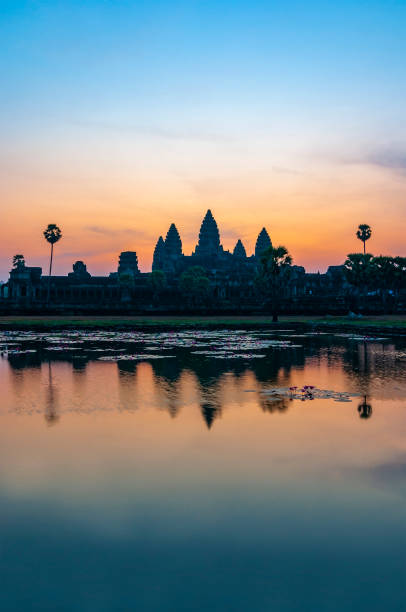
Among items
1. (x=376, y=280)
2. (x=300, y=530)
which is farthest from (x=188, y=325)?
(x=300, y=530)

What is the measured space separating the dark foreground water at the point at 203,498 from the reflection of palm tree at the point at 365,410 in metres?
0.11

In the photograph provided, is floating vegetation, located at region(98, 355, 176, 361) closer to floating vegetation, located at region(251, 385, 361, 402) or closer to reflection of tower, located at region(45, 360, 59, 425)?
reflection of tower, located at region(45, 360, 59, 425)

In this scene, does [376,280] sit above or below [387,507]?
above

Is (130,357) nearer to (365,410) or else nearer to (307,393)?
(307,393)

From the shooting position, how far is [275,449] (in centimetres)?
1038

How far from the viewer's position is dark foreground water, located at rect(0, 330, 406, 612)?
5.55 metres

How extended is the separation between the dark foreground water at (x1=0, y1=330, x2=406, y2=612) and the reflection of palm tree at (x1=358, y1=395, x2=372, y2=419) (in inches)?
4.2

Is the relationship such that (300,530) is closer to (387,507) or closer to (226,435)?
(387,507)

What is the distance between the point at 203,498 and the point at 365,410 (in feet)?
23.7

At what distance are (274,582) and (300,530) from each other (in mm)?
1265

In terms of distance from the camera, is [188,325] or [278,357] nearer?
[278,357]

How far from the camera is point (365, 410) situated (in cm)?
1381

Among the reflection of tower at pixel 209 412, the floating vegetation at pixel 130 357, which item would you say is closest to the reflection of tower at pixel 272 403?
the reflection of tower at pixel 209 412

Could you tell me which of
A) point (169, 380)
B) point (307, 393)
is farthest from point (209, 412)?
point (169, 380)
